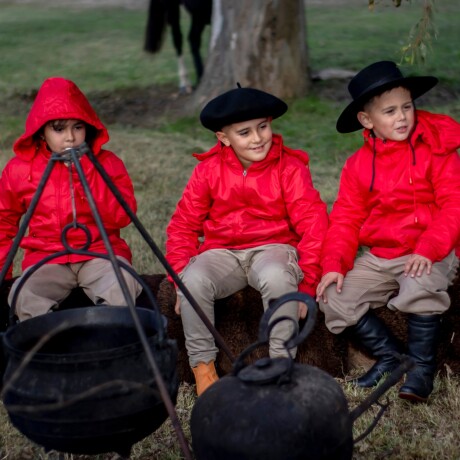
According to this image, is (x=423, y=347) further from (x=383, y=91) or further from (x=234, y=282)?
(x=383, y=91)

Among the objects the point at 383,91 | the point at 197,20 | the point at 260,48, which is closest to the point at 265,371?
the point at 383,91

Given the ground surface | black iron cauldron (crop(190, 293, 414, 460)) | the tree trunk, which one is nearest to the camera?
black iron cauldron (crop(190, 293, 414, 460))

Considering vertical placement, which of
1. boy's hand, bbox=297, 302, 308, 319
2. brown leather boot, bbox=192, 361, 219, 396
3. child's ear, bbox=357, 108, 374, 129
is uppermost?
child's ear, bbox=357, 108, 374, 129

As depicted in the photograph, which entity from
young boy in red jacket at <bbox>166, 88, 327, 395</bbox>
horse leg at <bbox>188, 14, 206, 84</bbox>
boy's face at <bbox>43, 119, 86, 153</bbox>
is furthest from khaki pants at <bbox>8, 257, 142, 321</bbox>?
horse leg at <bbox>188, 14, 206, 84</bbox>

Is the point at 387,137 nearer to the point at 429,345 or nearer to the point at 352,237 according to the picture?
the point at 352,237

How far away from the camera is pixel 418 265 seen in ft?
14.0

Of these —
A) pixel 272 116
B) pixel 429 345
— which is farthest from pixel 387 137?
pixel 429 345

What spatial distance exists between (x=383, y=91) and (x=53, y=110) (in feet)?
5.42

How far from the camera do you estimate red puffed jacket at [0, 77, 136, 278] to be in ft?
15.3

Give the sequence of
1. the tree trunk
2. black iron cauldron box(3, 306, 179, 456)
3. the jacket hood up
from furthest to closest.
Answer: the tree trunk < the jacket hood up < black iron cauldron box(3, 306, 179, 456)

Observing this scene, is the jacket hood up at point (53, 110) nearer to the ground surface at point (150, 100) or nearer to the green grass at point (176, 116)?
the green grass at point (176, 116)

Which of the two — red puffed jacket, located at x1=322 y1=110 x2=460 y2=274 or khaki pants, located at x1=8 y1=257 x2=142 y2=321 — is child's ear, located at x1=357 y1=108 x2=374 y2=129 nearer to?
red puffed jacket, located at x1=322 y1=110 x2=460 y2=274

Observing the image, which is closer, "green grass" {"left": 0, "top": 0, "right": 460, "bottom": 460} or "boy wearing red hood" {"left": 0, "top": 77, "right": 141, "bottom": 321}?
"green grass" {"left": 0, "top": 0, "right": 460, "bottom": 460}

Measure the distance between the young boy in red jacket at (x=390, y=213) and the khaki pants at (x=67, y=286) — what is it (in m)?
1.00
